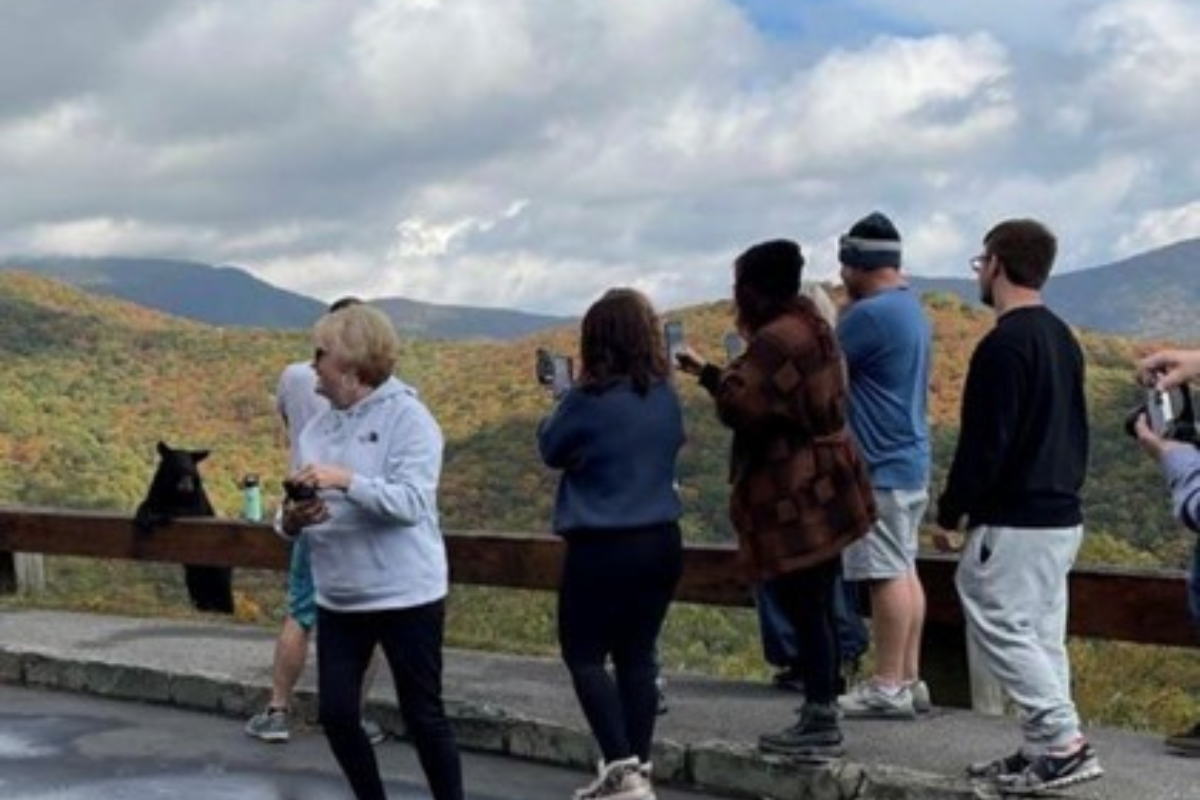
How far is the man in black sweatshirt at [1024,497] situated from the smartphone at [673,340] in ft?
3.14

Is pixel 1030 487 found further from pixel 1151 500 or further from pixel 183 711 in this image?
pixel 1151 500

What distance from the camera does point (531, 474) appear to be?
23.6 meters

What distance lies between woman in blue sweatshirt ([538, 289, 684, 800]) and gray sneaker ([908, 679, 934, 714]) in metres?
1.30

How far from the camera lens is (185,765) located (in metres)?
7.04

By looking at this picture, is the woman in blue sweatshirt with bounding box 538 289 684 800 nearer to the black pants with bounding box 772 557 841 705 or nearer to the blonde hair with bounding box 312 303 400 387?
the black pants with bounding box 772 557 841 705

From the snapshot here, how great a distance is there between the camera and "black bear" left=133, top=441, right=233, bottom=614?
10516 mm

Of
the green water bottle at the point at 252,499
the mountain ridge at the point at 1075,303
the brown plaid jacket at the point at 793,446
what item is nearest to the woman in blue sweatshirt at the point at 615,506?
the brown plaid jacket at the point at 793,446

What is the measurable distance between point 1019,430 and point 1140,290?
108 m

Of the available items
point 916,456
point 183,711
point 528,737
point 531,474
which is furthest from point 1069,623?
point 531,474

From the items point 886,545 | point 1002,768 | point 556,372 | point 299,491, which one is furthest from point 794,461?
point 299,491

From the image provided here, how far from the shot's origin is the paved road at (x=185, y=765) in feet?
21.5

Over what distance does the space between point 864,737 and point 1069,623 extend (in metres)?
0.94

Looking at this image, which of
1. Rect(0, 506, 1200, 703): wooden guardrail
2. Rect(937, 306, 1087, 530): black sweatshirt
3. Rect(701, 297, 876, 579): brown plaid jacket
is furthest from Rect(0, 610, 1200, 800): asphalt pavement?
Rect(937, 306, 1087, 530): black sweatshirt

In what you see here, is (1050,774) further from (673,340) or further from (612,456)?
(673,340)
